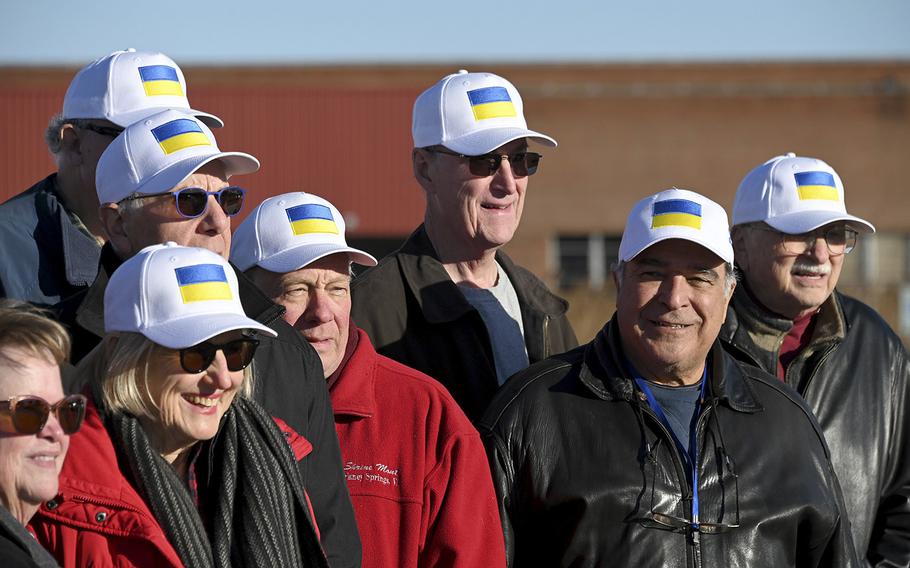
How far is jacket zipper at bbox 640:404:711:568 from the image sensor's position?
13.8 feet

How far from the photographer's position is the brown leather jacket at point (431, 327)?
5051 mm

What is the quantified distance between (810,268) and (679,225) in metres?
1.14

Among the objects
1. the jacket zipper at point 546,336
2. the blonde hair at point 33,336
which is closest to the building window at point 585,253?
the jacket zipper at point 546,336

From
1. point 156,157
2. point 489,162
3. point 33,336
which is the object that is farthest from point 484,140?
point 33,336

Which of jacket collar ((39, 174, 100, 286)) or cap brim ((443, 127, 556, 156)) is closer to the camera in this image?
jacket collar ((39, 174, 100, 286))

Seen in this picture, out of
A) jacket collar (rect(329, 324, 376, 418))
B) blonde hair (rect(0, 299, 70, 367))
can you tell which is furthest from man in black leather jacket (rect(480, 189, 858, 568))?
blonde hair (rect(0, 299, 70, 367))

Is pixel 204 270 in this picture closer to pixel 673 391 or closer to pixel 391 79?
pixel 673 391

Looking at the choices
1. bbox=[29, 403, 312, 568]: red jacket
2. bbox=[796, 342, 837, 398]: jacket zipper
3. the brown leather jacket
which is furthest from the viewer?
bbox=[796, 342, 837, 398]: jacket zipper

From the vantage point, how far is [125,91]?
483 cm

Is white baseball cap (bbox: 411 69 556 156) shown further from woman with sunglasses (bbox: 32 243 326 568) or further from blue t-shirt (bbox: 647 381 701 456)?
woman with sunglasses (bbox: 32 243 326 568)

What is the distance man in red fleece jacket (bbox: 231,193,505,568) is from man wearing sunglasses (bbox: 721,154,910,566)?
1.37 metres

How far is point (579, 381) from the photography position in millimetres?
4430

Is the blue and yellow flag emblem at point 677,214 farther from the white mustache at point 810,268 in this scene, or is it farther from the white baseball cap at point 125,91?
the white baseball cap at point 125,91

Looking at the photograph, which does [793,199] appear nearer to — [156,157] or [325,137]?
[156,157]
